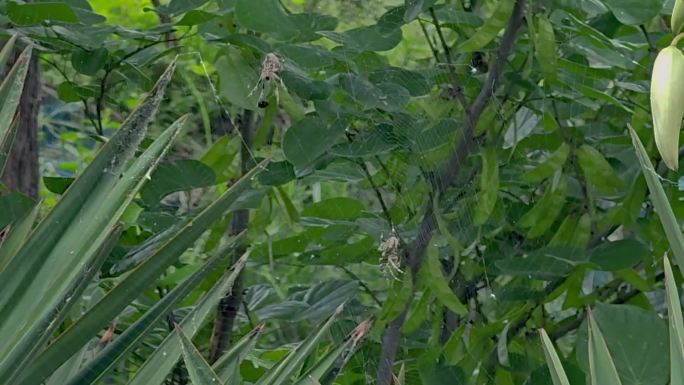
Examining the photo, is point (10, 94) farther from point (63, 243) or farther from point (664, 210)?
point (664, 210)

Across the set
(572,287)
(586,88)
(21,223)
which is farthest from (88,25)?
(572,287)

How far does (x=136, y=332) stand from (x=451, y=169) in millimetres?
603

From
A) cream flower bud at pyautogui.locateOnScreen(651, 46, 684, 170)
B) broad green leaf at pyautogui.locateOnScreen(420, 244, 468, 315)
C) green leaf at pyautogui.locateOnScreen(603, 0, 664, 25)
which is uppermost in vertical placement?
cream flower bud at pyautogui.locateOnScreen(651, 46, 684, 170)

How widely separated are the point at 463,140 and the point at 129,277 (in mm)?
621

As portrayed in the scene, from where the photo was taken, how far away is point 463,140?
1.39 meters

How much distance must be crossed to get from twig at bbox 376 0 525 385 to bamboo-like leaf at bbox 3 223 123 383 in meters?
0.59

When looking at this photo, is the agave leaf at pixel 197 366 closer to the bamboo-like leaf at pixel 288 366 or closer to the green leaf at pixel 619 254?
the bamboo-like leaf at pixel 288 366

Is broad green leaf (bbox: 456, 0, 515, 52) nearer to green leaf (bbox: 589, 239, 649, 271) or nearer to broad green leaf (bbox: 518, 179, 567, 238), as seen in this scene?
broad green leaf (bbox: 518, 179, 567, 238)

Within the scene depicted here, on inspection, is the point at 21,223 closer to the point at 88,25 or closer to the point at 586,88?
the point at 88,25

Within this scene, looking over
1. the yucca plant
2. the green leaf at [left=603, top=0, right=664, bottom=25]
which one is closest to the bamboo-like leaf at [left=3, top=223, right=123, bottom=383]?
the yucca plant

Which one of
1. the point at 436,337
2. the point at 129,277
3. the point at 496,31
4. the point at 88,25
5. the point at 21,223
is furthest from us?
the point at 436,337

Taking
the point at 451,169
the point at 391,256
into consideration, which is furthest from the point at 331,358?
the point at 451,169

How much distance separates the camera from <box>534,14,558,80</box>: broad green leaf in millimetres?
1211

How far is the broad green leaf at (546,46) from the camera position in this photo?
1211 millimetres
